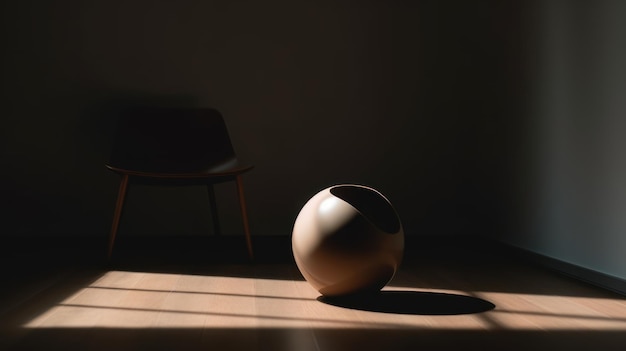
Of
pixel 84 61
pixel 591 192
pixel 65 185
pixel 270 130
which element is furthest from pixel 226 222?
pixel 591 192

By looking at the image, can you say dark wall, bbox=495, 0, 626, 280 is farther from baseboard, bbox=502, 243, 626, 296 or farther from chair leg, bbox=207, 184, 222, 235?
chair leg, bbox=207, 184, 222, 235

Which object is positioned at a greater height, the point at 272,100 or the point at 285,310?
the point at 272,100

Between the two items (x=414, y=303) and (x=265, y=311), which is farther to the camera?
(x=414, y=303)

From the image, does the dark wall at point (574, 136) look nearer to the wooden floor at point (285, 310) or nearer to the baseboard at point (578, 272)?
the baseboard at point (578, 272)

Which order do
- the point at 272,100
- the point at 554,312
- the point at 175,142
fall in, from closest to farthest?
the point at 554,312
the point at 175,142
the point at 272,100

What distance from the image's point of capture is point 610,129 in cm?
258

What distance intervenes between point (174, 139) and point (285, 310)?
175 cm

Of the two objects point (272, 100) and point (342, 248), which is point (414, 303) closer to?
point (342, 248)

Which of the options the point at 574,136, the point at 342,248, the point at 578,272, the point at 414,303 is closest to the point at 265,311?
the point at 342,248

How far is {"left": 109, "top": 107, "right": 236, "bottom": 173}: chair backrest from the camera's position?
355 cm

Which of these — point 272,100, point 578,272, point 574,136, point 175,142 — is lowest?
point 578,272

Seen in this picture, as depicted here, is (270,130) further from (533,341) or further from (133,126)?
(533,341)

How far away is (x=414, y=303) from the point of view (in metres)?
2.24

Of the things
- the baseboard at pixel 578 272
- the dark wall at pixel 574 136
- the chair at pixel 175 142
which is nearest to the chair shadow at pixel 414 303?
the baseboard at pixel 578 272
